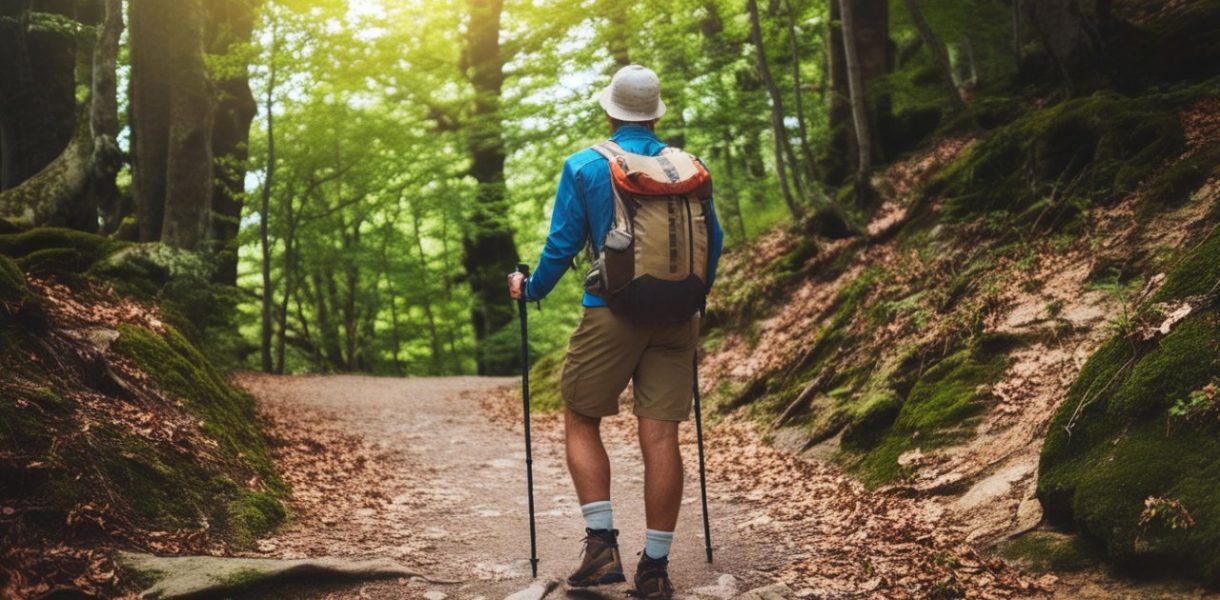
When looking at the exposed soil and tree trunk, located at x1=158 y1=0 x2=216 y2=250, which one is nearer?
the exposed soil

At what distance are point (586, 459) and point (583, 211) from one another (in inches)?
46.3

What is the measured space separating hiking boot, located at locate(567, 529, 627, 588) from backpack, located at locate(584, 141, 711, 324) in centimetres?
104

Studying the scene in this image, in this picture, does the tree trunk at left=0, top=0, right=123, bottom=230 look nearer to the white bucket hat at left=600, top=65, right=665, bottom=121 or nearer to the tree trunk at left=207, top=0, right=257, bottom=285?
the tree trunk at left=207, top=0, right=257, bottom=285

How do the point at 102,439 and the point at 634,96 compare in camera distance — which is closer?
the point at 634,96

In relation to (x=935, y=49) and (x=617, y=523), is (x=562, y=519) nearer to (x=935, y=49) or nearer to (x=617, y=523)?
(x=617, y=523)

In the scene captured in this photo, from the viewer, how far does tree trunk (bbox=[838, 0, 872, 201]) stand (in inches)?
372

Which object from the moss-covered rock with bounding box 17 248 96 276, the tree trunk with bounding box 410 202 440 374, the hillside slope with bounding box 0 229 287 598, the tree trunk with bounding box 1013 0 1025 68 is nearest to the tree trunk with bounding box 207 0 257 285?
the tree trunk with bounding box 410 202 440 374

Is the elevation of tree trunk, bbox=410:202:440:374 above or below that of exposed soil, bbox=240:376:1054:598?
above

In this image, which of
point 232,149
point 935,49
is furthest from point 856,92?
point 232,149

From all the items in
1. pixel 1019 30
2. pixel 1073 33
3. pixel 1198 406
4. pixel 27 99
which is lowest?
pixel 1198 406

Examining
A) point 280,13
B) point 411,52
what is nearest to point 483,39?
point 411,52

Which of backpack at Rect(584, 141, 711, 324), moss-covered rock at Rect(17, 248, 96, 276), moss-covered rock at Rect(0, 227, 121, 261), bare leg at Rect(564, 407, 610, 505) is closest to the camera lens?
backpack at Rect(584, 141, 711, 324)

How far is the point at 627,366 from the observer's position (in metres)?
3.91

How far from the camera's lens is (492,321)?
74.1ft
